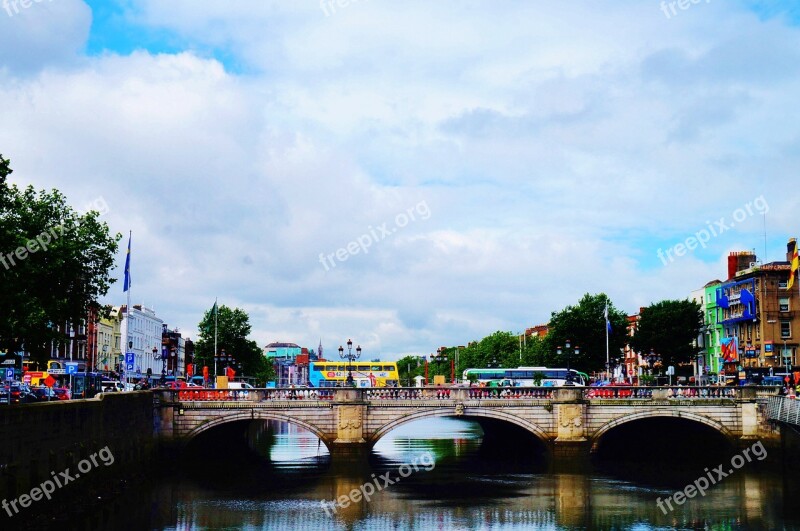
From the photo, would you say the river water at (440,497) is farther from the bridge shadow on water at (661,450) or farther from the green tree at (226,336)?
the green tree at (226,336)

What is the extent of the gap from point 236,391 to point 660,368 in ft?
245

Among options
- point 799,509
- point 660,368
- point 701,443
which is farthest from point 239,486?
point 660,368

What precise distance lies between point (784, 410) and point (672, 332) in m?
63.1

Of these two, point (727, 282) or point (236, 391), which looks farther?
point (727, 282)

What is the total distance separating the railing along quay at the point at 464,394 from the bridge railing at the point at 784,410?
2.39m

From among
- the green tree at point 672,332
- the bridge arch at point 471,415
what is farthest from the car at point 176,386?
the green tree at point 672,332

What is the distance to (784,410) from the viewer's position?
191 feet

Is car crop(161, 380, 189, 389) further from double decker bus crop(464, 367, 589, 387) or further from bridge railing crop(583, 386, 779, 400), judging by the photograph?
bridge railing crop(583, 386, 779, 400)

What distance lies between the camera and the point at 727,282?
118688mm

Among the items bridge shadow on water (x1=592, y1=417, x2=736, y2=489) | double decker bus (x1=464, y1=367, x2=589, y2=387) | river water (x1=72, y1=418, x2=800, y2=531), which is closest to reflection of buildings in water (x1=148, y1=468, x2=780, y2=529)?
river water (x1=72, y1=418, x2=800, y2=531)

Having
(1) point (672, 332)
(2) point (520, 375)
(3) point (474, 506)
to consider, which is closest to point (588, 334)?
(1) point (672, 332)

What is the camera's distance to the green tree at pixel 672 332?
120 metres

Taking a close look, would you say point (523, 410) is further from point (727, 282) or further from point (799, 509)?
point (727, 282)

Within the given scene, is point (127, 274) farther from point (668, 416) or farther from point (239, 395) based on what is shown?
point (668, 416)
